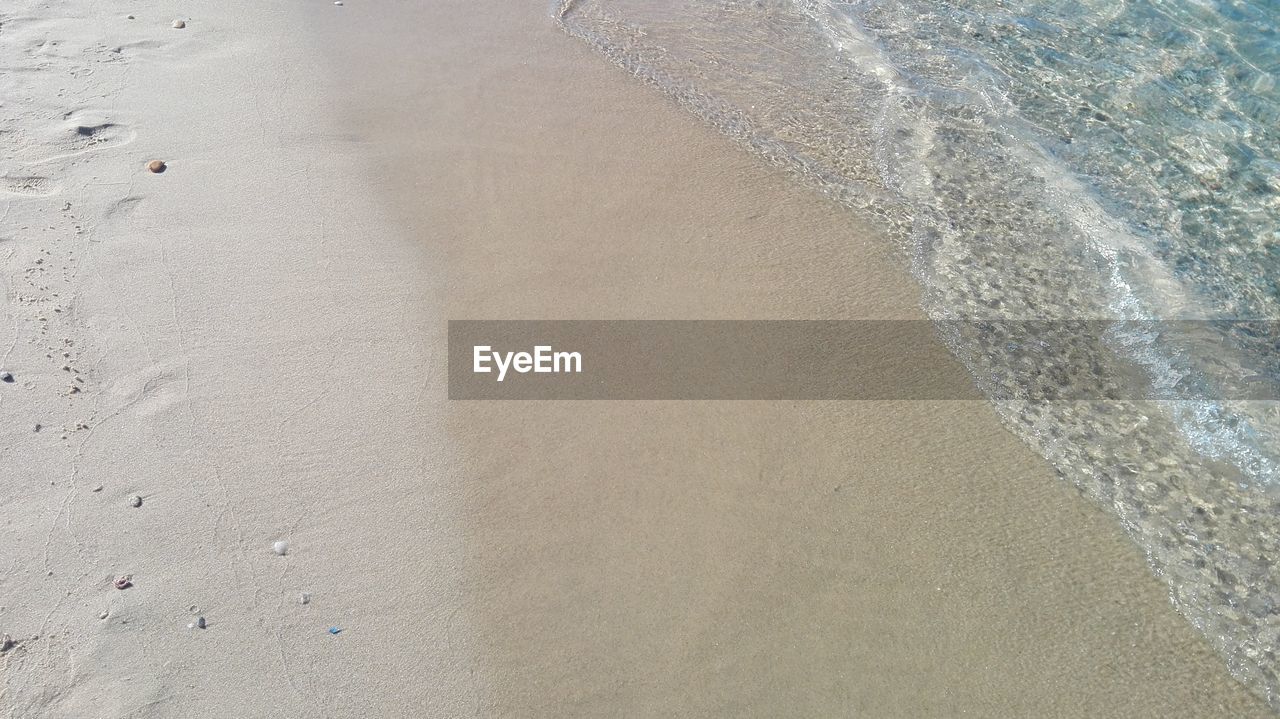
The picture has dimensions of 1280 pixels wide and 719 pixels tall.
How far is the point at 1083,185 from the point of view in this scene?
4.92 metres

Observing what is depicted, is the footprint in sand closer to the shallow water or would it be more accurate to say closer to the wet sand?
the wet sand

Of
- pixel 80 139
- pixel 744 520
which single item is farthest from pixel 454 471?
pixel 80 139

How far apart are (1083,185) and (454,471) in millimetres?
3977

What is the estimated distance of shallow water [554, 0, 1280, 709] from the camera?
11.2ft

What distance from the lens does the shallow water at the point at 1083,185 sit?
3.42 m

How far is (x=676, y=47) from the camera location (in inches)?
225

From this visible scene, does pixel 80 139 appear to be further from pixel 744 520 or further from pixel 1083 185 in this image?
pixel 1083 185

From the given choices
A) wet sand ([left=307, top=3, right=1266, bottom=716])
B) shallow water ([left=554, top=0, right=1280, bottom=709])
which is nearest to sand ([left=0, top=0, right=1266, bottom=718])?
wet sand ([left=307, top=3, right=1266, bottom=716])

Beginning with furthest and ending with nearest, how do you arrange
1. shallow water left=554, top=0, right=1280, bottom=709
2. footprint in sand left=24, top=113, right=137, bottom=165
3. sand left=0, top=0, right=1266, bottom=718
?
footprint in sand left=24, top=113, right=137, bottom=165, shallow water left=554, top=0, right=1280, bottom=709, sand left=0, top=0, right=1266, bottom=718

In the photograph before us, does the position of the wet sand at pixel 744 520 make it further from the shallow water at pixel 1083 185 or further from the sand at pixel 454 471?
the shallow water at pixel 1083 185

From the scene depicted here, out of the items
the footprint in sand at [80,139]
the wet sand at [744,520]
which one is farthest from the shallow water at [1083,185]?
the footprint in sand at [80,139]

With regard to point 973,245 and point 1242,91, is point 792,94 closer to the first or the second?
point 973,245

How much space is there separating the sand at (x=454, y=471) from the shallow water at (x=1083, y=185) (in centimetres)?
29

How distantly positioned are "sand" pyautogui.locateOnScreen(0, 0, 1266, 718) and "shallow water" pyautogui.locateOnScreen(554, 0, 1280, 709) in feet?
0.97
